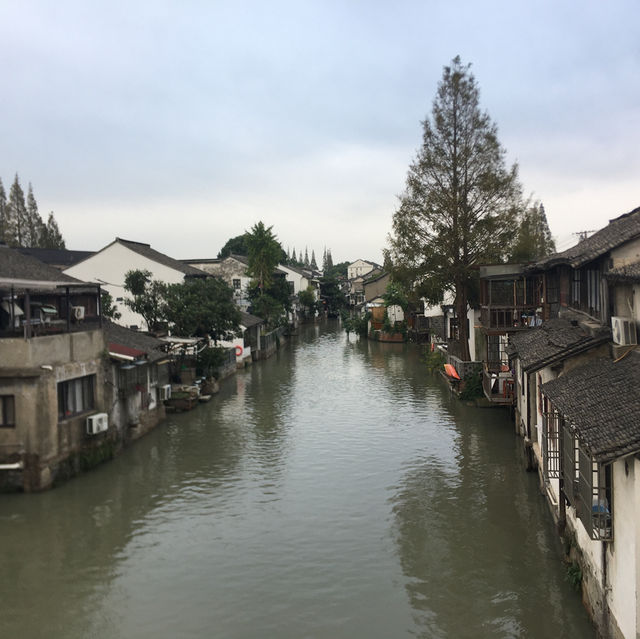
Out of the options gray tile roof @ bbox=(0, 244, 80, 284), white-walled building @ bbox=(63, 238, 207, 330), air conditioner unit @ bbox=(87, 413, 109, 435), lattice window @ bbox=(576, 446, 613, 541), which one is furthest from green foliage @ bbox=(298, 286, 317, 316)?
lattice window @ bbox=(576, 446, 613, 541)

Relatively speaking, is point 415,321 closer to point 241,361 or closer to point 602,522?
point 241,361

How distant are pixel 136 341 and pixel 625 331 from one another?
22243 millimetres

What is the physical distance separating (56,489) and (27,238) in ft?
248

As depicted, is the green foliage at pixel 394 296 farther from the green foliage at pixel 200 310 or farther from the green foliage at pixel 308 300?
the green foliage at pixel 308 300

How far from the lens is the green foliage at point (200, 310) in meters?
36.0

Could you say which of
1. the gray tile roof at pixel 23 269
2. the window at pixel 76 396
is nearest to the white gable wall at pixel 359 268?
the gray tile roof at pixel 23 269

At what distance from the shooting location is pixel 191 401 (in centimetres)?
3222

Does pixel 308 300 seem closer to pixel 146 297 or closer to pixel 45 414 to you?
pixel 146 297

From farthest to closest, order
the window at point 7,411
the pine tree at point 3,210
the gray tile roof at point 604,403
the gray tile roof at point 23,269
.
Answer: the pine tree at point 3,210
the gray tile roof at point 23,269
the window at point 7,411
the gray tile roof at point 604,403

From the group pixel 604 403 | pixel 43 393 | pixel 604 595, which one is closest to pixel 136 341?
Result: pixel 43 393

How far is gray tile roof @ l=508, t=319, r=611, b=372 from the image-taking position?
1363 cm

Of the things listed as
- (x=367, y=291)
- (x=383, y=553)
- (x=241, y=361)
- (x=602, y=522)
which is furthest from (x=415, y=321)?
(x=602, y=522)

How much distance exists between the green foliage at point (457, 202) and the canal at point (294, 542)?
11293 millimetres

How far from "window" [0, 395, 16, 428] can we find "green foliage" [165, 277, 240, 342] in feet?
57.5
